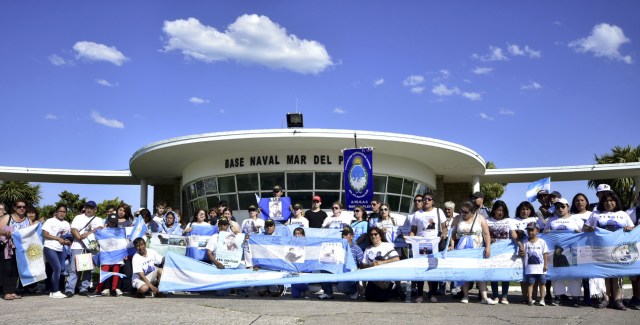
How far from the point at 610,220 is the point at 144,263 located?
24.4ft

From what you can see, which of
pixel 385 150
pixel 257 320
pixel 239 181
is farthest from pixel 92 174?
pixel 257 320

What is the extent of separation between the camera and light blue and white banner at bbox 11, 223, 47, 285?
31.4ft

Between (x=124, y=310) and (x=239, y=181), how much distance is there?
1322 cm

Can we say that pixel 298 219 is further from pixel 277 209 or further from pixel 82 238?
pixel 82 238

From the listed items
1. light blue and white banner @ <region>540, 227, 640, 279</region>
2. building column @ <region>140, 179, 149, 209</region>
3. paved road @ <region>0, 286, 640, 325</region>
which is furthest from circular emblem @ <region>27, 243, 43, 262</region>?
building column @ <region>140, 179, 149, 209</region>

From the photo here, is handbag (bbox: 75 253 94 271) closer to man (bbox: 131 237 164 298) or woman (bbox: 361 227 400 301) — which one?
man (bbox: 131 237 164 298)

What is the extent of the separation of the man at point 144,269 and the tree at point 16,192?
3078cm

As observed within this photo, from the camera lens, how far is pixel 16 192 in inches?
1463

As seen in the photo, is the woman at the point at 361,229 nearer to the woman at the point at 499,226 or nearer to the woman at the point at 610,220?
the woman at the point at 499,226

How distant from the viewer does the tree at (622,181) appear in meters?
33.8

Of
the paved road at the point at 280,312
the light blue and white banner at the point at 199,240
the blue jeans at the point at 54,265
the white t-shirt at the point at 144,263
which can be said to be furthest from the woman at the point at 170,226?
the paved road at the point at 280,312

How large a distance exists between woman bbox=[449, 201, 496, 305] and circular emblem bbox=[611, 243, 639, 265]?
183cm

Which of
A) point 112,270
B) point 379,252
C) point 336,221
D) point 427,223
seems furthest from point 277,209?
point 427,223

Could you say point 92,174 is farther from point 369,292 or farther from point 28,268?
point 369,292
